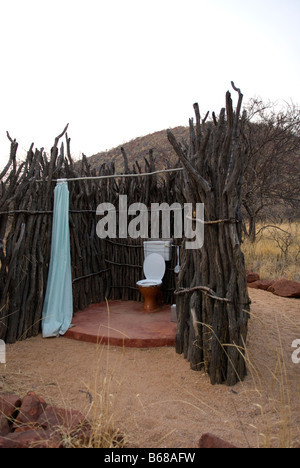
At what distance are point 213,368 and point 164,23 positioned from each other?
4.97 metres

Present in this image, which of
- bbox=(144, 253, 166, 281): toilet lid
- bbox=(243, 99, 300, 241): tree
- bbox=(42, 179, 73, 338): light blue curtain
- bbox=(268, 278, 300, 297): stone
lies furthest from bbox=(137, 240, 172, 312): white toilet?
bbox=(243, 99, 300, 241): tree

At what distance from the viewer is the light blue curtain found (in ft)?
13.7

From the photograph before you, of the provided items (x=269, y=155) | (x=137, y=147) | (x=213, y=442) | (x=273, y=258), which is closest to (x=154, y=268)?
(x=213, y=442)

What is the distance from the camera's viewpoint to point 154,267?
5.05 m

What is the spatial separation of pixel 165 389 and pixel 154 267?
2361 millimetres

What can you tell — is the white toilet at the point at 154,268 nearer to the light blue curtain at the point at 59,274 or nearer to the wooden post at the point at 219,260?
the light blue curtain at the point at 59,274

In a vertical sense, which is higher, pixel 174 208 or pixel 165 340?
pixel 174 208

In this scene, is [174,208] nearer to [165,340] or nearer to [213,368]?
[165,340]

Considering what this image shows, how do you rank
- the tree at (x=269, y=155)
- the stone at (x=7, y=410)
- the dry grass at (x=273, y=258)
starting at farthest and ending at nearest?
the tree at (x=269, y=155)
the dry grass at (x=273, y=258)
the stone at (x=7, y=410)

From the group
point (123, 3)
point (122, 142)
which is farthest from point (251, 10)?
point (122, 142)

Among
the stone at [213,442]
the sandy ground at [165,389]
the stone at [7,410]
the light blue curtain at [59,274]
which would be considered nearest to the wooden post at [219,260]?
the sandy ground at [165,389]

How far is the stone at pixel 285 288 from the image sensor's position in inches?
221

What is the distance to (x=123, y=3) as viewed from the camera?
5.14m

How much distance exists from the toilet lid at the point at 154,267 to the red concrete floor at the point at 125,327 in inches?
18.5
